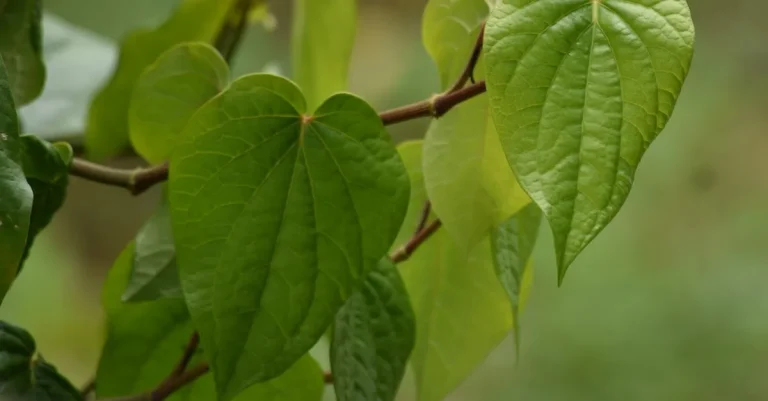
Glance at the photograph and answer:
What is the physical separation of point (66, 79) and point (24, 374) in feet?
1.57

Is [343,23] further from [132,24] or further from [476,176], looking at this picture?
[132,24]

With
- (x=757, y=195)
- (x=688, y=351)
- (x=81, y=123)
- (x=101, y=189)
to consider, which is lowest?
(x=101, y=189)

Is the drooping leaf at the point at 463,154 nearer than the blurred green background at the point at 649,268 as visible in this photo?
Yes

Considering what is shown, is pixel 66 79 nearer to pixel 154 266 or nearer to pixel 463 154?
pixel 154 266

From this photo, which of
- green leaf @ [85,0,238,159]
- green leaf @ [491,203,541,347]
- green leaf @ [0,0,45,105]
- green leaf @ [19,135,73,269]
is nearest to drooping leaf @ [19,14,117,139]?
green leaf @ [85,0,238,159]

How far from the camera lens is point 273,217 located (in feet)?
1.05

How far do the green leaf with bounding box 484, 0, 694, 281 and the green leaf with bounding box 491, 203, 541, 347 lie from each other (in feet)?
0.33

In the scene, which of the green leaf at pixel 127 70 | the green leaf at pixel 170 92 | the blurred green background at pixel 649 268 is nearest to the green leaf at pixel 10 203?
the green leaf at pixel 170 92

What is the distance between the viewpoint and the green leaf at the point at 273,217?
306 millimetres

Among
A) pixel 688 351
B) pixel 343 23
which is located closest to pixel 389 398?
pixel 343 23

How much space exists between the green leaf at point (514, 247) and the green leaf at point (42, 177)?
8.2 inches

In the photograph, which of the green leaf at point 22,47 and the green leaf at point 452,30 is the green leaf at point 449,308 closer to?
the green leaf at point 452,30

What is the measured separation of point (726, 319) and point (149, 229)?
2.82 ft

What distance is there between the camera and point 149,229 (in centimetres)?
43
